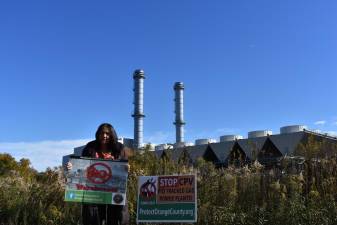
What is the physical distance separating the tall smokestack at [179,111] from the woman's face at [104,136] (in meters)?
70.2

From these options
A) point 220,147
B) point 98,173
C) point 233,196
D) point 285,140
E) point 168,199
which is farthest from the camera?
point 220,147

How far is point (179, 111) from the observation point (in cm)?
7969

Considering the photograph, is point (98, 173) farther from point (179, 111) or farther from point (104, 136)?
point (179, 111)

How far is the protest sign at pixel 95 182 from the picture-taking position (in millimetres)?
7621

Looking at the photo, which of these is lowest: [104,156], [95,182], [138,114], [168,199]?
[168,199]

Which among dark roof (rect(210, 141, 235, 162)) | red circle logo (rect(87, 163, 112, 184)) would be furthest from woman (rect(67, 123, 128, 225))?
dark roof (rect(210, 141, 235, 162))

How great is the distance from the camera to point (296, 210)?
8148mm

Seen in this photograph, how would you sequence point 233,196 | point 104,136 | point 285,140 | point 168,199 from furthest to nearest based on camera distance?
1. point 285,140
2. point 233,196
3. point 168,199
4. point 104,136

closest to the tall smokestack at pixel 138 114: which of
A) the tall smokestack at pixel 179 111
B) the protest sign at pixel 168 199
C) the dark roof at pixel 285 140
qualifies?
the tall smokestack at pixel 179 111

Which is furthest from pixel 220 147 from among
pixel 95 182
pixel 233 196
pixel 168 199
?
pixel 95 182

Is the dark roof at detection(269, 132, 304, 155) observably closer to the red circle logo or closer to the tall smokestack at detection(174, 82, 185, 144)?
the tall smokestack at detection(174, 82, 185, 144)

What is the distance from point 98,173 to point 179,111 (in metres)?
72.1

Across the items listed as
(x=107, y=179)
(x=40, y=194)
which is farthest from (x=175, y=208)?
(x=40, y=194)

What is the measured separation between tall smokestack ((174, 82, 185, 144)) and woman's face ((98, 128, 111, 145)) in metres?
70.2
